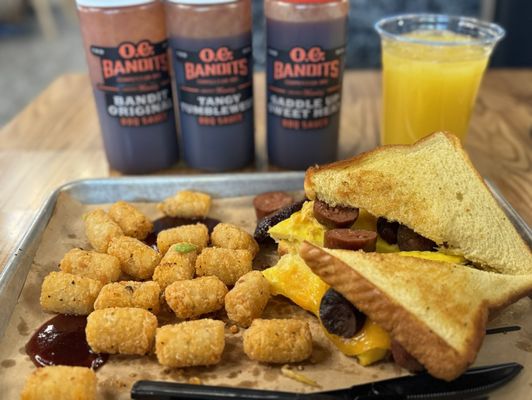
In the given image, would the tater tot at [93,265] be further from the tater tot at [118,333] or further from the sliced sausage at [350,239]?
the sliced sausage at [350,239]

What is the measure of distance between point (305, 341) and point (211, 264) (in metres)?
0.40

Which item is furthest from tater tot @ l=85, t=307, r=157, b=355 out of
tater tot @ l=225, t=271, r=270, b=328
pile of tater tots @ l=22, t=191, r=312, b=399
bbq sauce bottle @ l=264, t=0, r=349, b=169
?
bbq sauce bottle @ l=264, t=0, r=349, b=169

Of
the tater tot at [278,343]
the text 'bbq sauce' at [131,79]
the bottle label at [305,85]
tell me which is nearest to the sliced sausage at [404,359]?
the tater tot at [278,343]

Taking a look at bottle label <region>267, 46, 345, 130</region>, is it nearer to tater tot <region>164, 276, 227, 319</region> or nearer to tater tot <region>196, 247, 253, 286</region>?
tater tot <region>196, 247, 253, 286</region>

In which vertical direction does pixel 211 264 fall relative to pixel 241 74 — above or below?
below

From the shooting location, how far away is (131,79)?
1.90 m

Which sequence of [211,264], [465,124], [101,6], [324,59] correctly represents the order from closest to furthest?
1. [211,264]
2. [101,6]
3. [324,59]
4. [465,124]

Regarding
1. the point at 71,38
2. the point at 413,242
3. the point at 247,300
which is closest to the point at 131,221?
the point at 247,300

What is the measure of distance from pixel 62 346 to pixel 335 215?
79 cm

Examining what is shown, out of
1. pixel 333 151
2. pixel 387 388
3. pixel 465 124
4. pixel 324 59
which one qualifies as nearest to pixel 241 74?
pixel 324 59

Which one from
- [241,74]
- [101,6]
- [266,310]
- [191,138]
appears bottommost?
[266,310]

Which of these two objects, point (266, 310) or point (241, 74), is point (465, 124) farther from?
point (266, 310)

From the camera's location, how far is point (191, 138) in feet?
6.72

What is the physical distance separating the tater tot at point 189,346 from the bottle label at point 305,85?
0.96 metres
